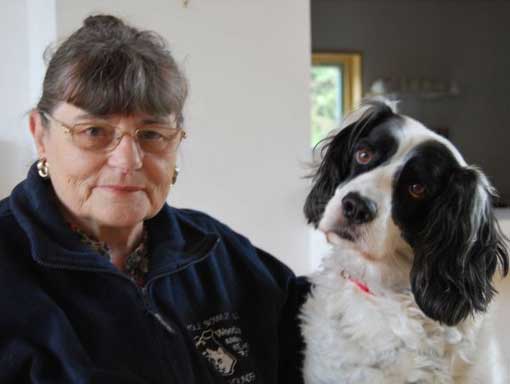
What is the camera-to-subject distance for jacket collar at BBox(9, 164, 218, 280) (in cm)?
100

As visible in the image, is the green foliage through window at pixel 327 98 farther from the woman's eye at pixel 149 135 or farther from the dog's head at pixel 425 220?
the woman's eye at pixel 149 135

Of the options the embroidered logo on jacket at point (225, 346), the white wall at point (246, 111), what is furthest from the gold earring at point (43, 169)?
the white wall at point (246, 111)

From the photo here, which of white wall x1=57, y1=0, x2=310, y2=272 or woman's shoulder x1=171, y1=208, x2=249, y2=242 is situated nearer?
woman's shoulder x1=171, y1=208, x2=249, y2=242

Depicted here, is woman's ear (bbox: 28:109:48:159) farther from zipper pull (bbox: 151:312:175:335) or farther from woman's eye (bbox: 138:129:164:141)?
zipper pull (bbox: 151:312:175:335)

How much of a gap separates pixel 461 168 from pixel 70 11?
83.5 inches

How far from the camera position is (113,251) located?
120 centimetres

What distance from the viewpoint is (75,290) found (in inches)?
40.3

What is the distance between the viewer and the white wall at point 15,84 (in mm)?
3279

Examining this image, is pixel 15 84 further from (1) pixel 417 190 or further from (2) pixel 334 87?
(2) pixel 334 87

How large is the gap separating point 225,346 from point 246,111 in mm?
1882

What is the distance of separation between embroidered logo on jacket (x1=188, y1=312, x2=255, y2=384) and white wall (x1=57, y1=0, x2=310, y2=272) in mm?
1677

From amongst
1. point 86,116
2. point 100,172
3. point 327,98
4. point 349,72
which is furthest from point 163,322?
point 349,72

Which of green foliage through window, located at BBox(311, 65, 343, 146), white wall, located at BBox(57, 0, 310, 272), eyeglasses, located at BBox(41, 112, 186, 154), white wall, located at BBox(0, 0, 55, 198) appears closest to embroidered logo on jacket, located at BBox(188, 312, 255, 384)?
eyeglasses, located at BBox(41, 112, 186, 154)

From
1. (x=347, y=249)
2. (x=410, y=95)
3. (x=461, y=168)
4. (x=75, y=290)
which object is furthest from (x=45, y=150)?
(x=410, y=95)
